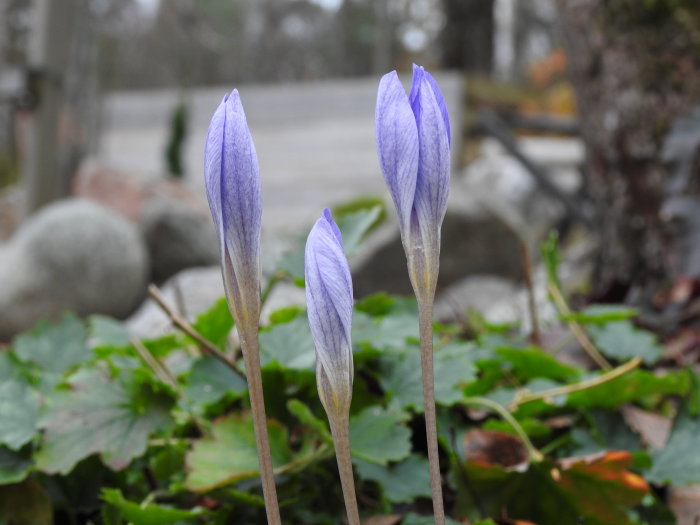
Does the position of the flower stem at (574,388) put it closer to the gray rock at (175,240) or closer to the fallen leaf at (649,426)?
the fallen leaf at (649,426)

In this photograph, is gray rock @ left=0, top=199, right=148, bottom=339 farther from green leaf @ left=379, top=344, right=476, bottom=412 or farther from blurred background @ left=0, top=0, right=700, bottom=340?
green leaf @ left=379, top=344, right=476, bottom=412

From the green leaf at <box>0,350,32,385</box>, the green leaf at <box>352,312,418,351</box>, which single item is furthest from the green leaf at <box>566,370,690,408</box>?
the green leaf at <box>0,350,32,385</box>

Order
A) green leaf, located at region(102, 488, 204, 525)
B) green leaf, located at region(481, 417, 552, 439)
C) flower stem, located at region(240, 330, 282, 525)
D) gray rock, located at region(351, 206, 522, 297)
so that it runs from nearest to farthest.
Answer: flower stem, located at region(240, 330, 282, 525) < green leaf, located at region(102, 488, 204, 525) < green leaf, located at region(481, 417, 552, 439) < gray rock, located at region(351, 206, 522, 297)

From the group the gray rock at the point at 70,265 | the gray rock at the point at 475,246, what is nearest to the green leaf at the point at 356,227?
the gray rock at the point at 475,246

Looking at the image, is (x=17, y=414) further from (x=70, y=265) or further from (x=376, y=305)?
(x=70, y=265)

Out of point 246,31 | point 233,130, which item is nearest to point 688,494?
point 233,130

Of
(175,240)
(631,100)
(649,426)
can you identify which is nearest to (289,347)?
(649,426)
